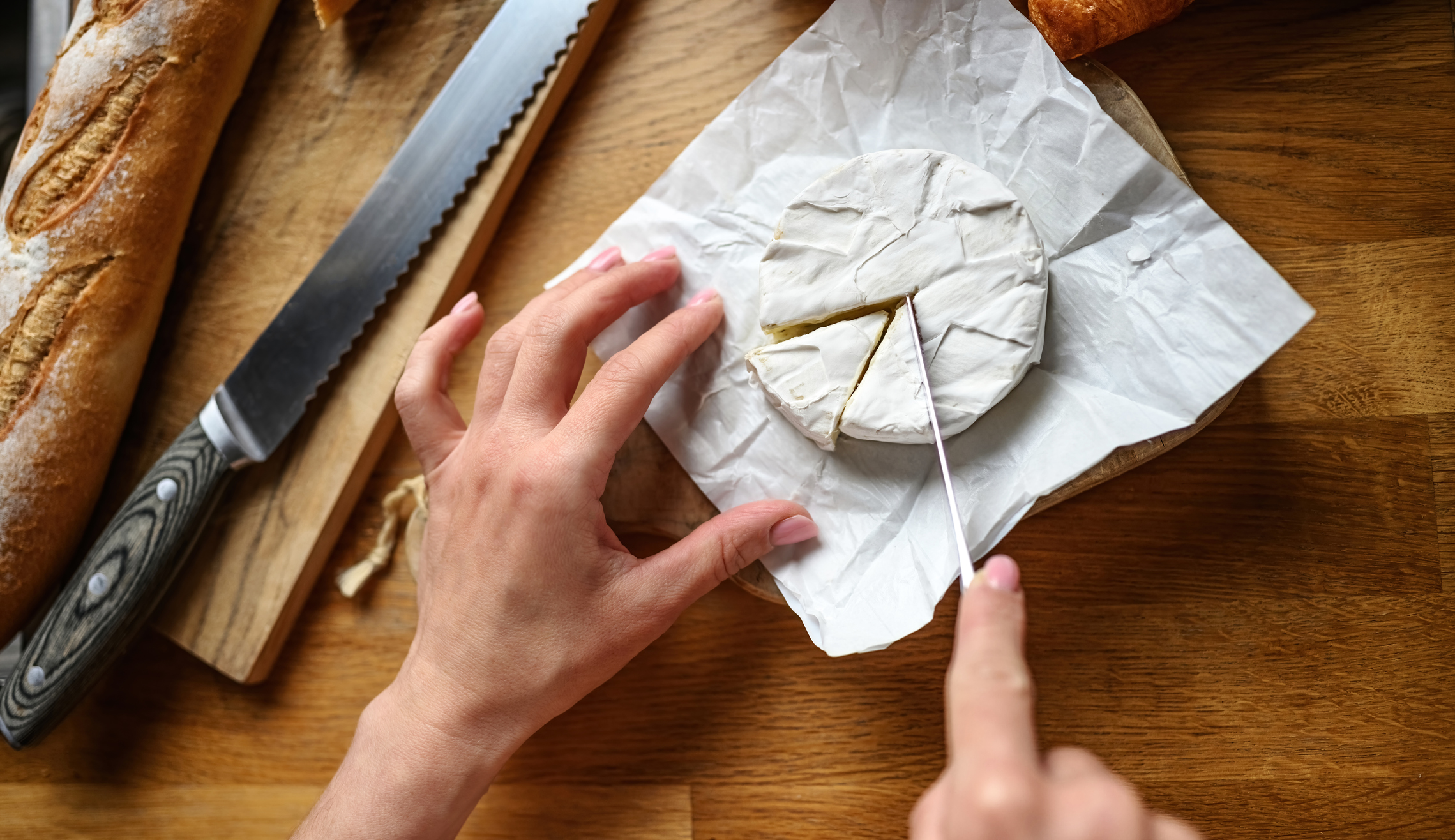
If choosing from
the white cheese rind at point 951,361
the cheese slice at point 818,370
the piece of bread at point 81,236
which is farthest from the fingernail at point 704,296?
the piece of bread at point 81,236

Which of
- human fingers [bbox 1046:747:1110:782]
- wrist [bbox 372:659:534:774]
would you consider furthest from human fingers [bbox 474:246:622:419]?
human fingers [bbox 1046:747:1110:782]

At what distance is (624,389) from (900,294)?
49cm

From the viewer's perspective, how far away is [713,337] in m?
1.54

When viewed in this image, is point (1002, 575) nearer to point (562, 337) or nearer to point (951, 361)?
point (951, 361)

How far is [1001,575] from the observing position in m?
0.97

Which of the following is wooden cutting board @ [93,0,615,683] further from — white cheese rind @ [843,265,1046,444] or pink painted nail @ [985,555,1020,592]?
pink painted nail @ [985,555,1020,592]

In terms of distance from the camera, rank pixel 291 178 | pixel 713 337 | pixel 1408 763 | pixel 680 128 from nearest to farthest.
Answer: pixel 1408 763
pixel 713 337
pixel 680 128
pixel 291 178

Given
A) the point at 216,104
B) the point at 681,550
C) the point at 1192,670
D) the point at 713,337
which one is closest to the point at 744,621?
the point at 681,550

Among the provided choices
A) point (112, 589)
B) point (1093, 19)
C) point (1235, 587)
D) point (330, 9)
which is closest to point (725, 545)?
point (1235, 587)

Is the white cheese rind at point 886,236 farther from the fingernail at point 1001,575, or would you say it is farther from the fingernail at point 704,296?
the fingernail at point 1001,575

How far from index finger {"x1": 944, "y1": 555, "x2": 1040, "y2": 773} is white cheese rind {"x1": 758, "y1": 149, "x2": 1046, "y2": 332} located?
57 centimetres

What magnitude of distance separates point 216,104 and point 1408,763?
8.30 ft

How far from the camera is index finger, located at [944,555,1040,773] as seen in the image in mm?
860

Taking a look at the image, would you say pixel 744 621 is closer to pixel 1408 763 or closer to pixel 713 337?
pixel 713 337
